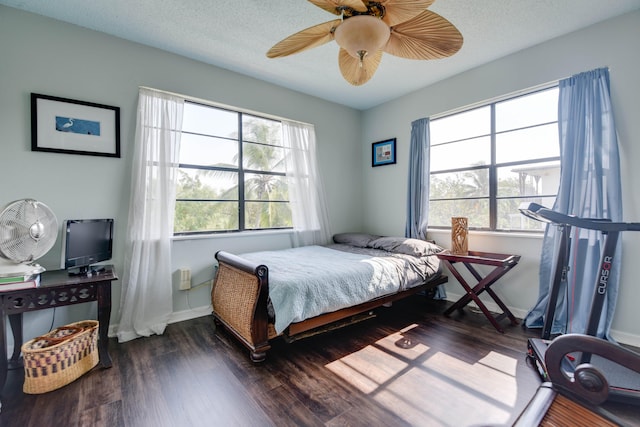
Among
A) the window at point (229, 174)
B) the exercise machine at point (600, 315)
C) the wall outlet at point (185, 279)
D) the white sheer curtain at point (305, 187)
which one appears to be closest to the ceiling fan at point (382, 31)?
the exercise machine at point (600, 315)

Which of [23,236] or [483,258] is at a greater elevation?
[23,236]

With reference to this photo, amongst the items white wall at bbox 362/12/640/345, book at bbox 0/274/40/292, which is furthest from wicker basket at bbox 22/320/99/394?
white wall at bbox 362/12/640/345

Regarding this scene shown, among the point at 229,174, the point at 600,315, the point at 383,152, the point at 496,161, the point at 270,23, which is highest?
the point at 270,23

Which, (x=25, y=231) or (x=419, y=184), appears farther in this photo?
(x=419, y=184)

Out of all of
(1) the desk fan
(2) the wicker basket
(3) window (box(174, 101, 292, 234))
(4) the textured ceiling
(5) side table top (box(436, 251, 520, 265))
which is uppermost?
(4) the textured ceiling

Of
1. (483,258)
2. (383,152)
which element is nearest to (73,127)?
(383,152)

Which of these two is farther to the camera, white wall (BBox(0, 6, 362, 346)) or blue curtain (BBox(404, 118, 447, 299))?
blue curtain (BBox(404, 118, 447, 299))

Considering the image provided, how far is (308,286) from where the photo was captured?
7.12 ft

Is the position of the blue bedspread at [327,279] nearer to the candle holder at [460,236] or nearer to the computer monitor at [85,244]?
the candle holder at [460,236]

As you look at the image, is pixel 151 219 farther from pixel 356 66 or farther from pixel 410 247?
pixel 410 247

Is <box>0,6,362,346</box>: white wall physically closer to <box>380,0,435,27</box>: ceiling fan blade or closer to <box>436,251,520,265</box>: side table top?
<box>436,251,520,265</box>: side table top

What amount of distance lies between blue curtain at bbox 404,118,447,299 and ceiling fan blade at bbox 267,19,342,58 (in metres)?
2.24

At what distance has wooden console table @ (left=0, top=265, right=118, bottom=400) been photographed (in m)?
1.74

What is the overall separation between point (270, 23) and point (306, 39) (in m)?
0.89
